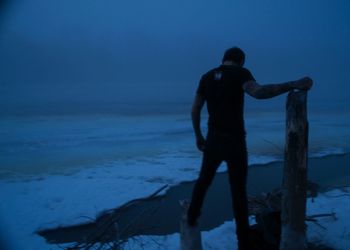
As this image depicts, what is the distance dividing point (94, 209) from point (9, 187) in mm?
2495

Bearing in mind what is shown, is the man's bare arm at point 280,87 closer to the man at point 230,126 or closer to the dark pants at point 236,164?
the man at point 230,126

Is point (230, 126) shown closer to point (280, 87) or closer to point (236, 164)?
point (236, 164)

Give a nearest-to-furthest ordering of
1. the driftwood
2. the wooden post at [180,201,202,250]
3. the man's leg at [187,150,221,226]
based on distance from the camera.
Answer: the man's leg at [187,150,221,226]
the wooden post at [180,201,202,250]
the driftwood

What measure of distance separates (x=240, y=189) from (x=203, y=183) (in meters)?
0.32

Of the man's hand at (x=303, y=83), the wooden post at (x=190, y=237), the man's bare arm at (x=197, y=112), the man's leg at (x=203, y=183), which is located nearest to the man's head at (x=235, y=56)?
the man's bare arm at (x=197, y=112)

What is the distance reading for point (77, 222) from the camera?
6.72 meters

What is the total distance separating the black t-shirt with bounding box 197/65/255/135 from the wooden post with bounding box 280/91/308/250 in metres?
0.39

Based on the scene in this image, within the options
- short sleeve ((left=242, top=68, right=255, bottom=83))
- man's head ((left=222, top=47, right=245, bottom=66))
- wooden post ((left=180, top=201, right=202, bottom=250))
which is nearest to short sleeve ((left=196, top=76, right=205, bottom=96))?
man's head ((left=222, top=47, right=245, bottom=66))

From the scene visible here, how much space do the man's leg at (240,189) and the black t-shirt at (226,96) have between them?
0.21 metres

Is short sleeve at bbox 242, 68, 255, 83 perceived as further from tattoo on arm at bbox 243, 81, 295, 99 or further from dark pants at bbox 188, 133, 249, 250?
dark pants at bbox 188, 133, 249, 250

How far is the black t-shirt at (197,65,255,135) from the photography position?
8.80ft

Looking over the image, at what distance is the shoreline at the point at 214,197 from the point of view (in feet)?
21.0

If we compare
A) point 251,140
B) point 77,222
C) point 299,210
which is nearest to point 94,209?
point 77,222

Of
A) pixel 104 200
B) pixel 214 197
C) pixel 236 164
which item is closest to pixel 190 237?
pixel 236 164
